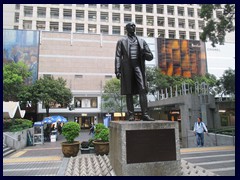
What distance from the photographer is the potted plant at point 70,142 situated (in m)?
9.23

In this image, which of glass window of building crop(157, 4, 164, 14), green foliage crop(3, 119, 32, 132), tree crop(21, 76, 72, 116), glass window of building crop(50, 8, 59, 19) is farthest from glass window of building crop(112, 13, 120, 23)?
green foliage crop(3, 119, 32, 132)

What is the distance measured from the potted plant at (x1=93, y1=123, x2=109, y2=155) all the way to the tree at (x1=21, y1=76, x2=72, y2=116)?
18.5m

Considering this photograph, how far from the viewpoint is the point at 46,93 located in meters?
27.2

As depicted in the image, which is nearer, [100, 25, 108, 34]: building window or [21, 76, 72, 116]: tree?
[21, 76, 72, 116]: tree

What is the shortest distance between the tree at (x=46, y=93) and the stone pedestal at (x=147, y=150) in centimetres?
2359

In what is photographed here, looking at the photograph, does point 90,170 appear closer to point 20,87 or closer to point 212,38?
point 212,38

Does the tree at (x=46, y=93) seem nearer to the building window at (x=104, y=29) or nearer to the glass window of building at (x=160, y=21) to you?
the building window at (x=104, y=29)

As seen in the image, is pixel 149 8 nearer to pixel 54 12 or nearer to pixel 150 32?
pixel 150 32

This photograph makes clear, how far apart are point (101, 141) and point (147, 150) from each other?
4793 mm

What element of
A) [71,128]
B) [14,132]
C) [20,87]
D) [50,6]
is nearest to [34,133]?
[14,132]

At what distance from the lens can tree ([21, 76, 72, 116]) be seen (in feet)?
88.4

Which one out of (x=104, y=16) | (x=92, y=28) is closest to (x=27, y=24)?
(x=92, y=28)

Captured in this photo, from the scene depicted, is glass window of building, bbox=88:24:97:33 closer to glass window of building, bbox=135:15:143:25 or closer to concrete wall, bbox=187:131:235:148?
glass window of building, bbox=135:15:143:25

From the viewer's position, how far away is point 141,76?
6164mm
